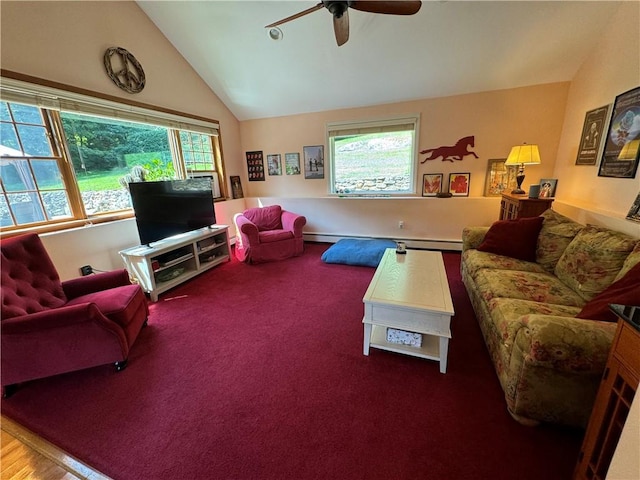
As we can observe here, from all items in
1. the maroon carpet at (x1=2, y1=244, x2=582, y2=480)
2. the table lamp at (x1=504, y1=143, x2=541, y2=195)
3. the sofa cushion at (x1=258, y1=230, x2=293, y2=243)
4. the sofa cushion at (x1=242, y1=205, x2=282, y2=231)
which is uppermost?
the table lamp at (x1=504, y1=143, x2=541, y2=195)

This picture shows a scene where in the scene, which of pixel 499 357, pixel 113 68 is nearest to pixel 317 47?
pixel 113 68

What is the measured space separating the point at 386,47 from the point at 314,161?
1.93 meters

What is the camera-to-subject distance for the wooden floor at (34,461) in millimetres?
1227

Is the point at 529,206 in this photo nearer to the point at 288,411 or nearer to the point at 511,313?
the point at 511,313

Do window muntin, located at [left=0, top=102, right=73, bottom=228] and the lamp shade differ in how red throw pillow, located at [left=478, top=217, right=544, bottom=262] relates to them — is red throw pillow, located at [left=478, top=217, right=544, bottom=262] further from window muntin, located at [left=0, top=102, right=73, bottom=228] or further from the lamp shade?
window muntin, located at [left=0, top=102, right=73, bottom=228]

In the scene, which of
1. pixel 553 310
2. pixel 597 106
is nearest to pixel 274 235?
pixel 553 310

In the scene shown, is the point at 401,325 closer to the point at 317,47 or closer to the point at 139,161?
the point at 317,47

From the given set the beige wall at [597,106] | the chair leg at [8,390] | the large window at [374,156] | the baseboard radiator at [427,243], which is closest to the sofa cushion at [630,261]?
the beige wall at [597,106]

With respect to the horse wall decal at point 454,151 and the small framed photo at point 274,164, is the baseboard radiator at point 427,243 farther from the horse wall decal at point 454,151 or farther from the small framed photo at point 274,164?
the small framed photo at point 274,164

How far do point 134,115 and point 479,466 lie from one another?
14.1 ft

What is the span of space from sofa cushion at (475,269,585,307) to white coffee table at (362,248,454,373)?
331 mm

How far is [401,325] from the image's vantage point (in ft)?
5.69

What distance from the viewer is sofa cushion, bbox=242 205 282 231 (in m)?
4.18

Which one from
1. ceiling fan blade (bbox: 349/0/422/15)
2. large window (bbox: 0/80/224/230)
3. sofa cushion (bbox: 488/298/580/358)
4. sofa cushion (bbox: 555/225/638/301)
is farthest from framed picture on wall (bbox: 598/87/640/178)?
large window (bbox: 0/80/224/230)
